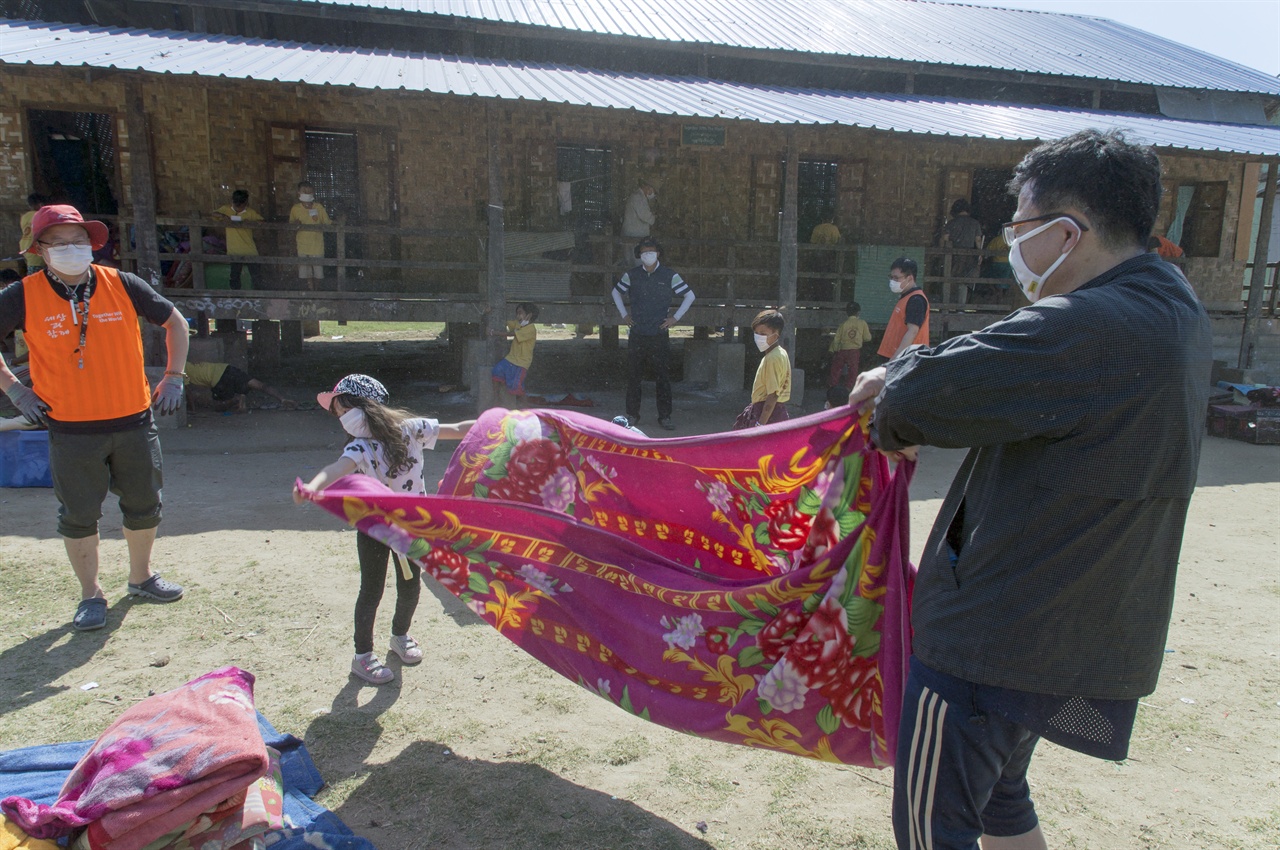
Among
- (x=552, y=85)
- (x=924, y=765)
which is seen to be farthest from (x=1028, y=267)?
(x=552, y=85)

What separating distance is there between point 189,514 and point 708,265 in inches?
357

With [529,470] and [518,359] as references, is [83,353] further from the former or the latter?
[518,359]

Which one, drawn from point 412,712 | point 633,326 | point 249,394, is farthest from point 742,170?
point 412,712

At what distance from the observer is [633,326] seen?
9648 millimetres

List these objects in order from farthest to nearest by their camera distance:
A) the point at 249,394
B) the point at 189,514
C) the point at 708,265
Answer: the point at 708,265, the point at 249,394, the point at 189,514

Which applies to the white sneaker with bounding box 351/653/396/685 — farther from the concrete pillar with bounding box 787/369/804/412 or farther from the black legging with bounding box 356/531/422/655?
the concrete pillar with bounding box 787/369/804/412

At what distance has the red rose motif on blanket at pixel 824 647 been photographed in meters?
2.37

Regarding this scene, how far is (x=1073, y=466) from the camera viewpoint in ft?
5.50

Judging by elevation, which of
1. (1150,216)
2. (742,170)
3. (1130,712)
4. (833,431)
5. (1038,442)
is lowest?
(1130,712)

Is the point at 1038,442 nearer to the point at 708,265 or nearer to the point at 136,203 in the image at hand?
the point at 136,203

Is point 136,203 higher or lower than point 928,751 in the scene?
higher

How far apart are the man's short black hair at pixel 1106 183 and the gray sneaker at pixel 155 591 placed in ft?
14.7

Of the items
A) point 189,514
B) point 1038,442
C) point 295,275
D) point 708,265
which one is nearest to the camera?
point 1038,442

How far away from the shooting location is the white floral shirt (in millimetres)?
3504
